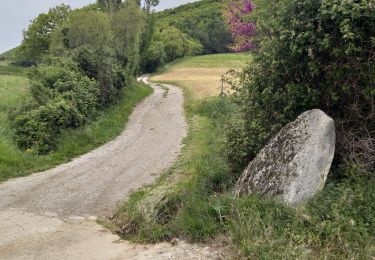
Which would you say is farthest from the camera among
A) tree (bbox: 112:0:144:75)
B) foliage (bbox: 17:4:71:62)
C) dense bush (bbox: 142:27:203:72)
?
dense bush (bbox: 142:27:203:72)

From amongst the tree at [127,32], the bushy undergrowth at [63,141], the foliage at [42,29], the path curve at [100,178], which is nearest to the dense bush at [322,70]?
the path curve at [100,178]

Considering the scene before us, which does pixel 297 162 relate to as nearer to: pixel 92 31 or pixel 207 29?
pixel 92 31

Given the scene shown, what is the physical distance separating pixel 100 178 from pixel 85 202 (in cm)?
215

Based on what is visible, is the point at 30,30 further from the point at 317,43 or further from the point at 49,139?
the point at 317,43

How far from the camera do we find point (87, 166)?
13.8 meters

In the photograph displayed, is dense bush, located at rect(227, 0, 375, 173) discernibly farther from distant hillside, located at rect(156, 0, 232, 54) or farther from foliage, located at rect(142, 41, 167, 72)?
distant hillside, located at rect(156, 0, 232, 54)

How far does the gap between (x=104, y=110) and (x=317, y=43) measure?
16786mm

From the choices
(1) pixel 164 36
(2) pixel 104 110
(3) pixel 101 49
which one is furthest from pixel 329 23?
(1) pixel 164 36

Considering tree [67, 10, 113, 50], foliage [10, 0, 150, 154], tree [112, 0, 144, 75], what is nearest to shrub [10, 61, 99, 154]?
foliage [10, 0, 150, 154]

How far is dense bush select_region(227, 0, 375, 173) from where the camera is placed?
7223 millimetres

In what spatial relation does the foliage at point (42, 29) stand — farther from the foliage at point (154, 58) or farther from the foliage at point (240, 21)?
the foliage at point (240, 21)

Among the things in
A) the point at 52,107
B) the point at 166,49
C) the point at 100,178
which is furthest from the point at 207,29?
the point at 100,178

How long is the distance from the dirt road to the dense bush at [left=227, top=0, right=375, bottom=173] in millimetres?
3246

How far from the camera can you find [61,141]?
16250mm
